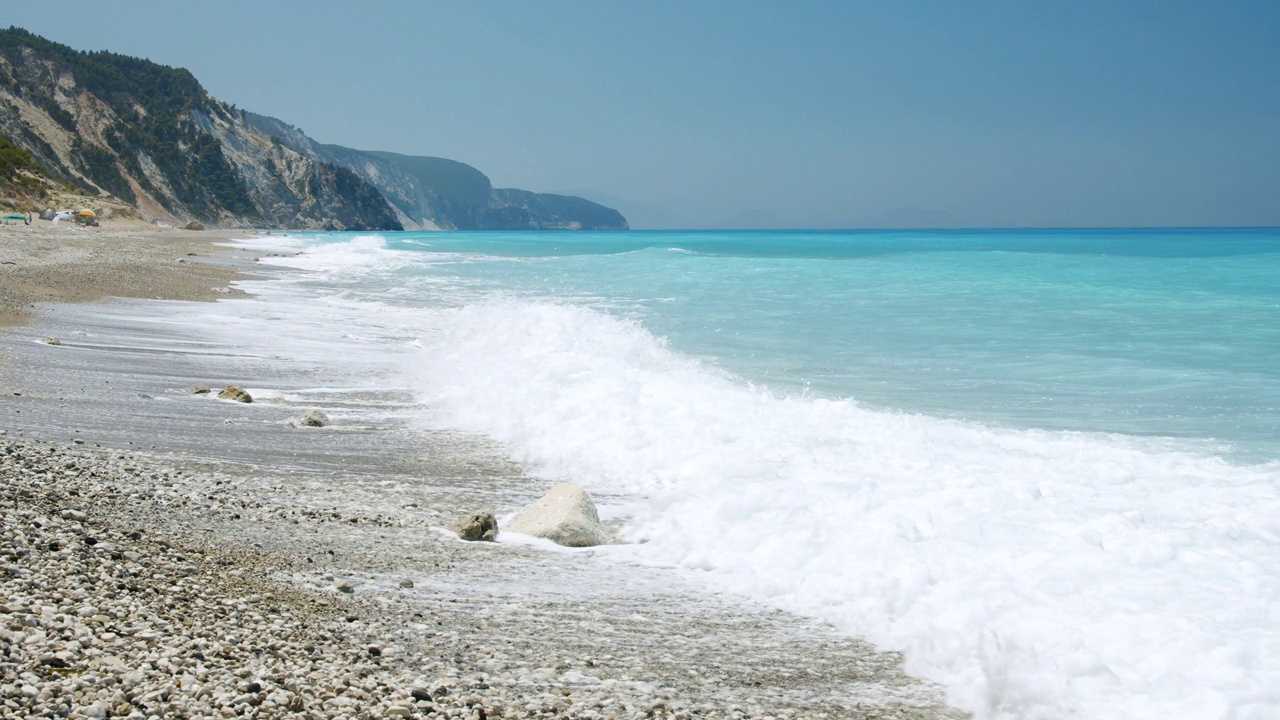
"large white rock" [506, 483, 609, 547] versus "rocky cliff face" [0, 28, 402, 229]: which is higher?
"rocky cliff face" [0, 28, 402, 229]

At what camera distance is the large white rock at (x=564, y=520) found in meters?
5.29

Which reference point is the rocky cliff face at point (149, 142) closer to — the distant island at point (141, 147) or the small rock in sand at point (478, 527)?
the distant island at point (141, 147)

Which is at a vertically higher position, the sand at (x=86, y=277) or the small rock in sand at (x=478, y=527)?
the sand at (x=86, y=277)

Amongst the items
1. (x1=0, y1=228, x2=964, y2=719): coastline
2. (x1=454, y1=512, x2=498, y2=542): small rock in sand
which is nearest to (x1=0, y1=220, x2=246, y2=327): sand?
(x1=0, y1=228, x2=964, y2=719): coastline

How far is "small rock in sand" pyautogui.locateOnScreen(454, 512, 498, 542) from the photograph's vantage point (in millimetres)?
5242

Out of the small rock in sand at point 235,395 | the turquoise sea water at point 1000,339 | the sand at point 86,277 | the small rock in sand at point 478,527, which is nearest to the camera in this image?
the small rock in sand at point 478,527

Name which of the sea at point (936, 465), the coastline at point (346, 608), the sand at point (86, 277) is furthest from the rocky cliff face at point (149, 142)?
the coastline at point (346, 608)

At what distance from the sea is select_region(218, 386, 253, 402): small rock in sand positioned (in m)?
1.60

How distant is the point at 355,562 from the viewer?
4613mm

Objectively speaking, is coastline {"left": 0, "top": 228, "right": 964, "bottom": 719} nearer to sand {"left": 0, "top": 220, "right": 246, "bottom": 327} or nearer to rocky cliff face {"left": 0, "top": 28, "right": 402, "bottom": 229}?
sand {"left": 0, "top": 220, "right": 246, "bottom": 327}

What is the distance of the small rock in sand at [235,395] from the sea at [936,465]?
1.60 meters

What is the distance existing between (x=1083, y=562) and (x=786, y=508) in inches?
66.5

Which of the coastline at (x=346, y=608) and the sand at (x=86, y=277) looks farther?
the sand at (x=86, y=277)

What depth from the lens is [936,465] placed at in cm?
648
